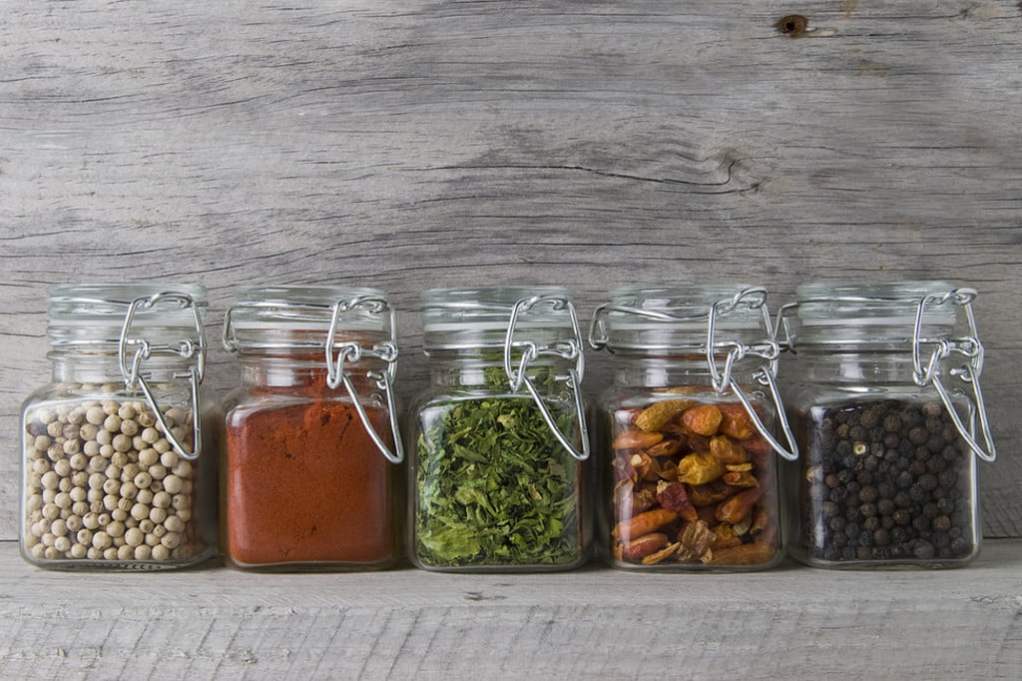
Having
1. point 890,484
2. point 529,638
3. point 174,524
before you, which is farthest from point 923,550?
point 174,524

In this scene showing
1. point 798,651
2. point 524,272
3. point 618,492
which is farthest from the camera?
point 524,272

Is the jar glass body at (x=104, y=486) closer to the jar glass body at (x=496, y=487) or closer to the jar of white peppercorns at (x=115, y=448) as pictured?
the jar of white peppercorns at (x=115, y=448)

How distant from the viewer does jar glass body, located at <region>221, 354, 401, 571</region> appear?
885 mm

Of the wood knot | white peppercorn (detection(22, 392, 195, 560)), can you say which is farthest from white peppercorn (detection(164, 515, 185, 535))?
the wood knot

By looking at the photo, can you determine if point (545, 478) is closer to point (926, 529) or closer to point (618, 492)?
point (618, 492)

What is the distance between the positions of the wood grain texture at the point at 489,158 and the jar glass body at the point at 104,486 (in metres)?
0.21

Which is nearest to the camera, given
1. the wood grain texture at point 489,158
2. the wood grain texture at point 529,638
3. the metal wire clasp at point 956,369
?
the wood grain texture at point 529,638

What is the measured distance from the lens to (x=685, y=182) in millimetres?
1090

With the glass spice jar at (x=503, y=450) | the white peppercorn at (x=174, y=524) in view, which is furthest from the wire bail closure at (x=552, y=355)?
the white peppercorn at (x=174, y=524)

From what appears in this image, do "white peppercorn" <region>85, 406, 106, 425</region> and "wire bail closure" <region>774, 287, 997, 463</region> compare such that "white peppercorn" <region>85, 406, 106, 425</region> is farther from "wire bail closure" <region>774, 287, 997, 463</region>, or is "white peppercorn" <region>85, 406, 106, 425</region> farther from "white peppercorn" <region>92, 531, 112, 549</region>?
"wire bail closure" <region>774, 287, 997, 463</region>

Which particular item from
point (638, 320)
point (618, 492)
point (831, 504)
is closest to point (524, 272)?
point (638, 320)

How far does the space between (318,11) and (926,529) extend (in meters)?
0.80

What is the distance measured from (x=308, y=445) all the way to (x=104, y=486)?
0.18 meters

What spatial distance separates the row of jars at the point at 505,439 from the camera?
2.90 ft
